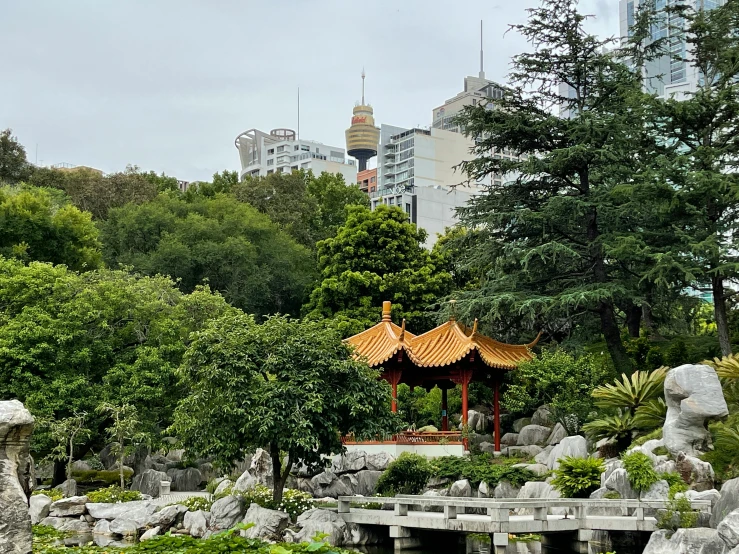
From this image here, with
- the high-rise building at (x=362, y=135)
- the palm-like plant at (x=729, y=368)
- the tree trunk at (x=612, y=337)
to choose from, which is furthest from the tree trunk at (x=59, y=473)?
the high-rise building at (x=362, y=135)

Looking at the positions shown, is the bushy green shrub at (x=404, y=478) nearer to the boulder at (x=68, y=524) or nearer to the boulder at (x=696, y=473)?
the boulder at (x=696, y=473)

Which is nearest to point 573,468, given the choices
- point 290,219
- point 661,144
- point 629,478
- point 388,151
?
point 629,478

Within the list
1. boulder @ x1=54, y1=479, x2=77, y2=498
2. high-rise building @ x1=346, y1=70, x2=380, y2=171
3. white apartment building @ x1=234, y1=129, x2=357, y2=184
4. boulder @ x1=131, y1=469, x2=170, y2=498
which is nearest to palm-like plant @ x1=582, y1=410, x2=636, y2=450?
boulder @ x1=131, y1=469, x2=170, y2=498

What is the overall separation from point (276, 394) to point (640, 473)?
5893mm

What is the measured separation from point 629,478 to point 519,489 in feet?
11.8

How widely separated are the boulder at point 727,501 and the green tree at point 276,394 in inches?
225

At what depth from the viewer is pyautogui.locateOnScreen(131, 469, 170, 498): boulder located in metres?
21.0

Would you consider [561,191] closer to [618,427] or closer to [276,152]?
[618,427]

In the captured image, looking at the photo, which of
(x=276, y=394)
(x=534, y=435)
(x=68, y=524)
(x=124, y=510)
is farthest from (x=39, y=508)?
(x=534, y=435)

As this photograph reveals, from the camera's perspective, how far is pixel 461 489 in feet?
55.2

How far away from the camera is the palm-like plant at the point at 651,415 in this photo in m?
17.0

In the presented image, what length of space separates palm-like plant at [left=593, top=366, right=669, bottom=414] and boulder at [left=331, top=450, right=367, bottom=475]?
5182 millimetres

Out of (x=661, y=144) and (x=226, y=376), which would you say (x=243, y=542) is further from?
(x=661, y=144)

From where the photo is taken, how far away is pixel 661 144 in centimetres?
2206
